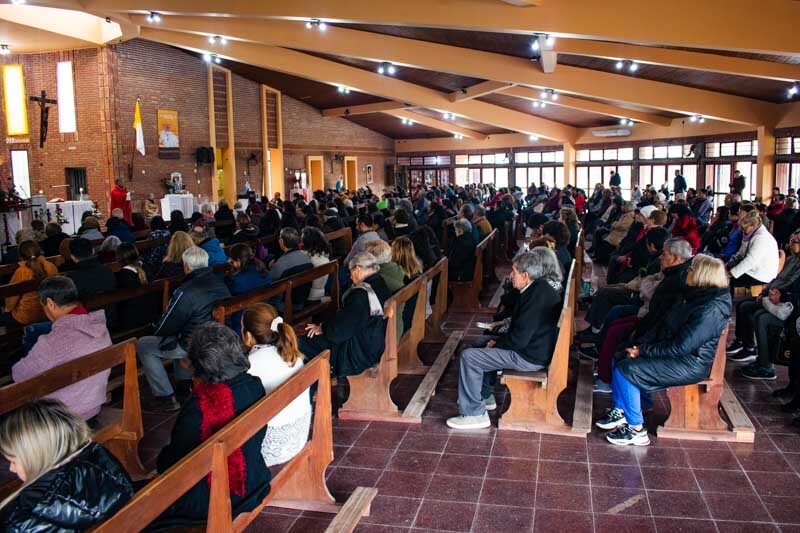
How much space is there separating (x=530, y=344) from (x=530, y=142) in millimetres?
23326

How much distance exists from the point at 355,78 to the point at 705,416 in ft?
47.8

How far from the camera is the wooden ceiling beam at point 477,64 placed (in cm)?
1262

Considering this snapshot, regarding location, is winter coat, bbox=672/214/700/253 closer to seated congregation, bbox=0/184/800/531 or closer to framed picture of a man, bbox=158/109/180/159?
seated congregation, bbox=0/184/800/531

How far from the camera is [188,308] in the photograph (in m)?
5.07

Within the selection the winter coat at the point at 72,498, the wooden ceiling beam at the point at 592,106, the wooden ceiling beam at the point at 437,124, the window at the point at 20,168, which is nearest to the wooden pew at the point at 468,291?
the winter coat at the point at 72,498

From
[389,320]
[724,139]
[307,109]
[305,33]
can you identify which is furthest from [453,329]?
[307,109]

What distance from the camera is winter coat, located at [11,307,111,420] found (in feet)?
13.1

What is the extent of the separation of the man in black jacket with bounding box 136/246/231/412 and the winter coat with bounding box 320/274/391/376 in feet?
2.97

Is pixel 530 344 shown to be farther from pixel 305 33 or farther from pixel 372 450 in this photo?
pixel 305 33

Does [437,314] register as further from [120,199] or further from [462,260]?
[120,199]

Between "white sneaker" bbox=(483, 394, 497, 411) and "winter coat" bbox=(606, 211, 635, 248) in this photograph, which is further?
"winter coat" bbox=(606, 211, 635, 248)

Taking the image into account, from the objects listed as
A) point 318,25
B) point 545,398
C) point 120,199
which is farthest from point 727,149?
point 545,398

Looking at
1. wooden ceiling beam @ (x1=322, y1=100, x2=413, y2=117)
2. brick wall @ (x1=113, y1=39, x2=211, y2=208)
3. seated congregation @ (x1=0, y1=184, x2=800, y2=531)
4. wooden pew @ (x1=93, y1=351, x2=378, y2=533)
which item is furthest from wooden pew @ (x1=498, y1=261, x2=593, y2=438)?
wooden ceiling beam @ (x1=322, y1=100, x2=413, y2=117)

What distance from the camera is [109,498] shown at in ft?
7.61
